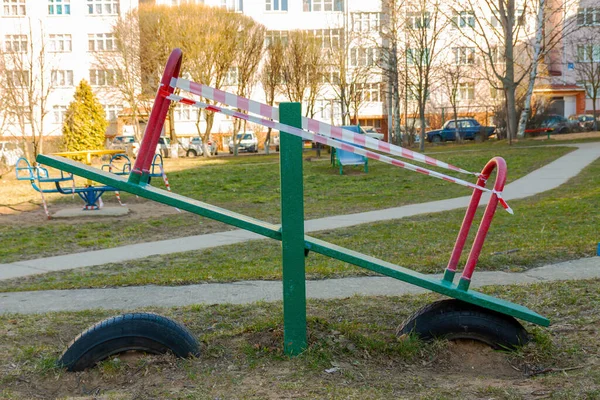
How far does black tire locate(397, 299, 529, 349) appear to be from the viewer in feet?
13.2

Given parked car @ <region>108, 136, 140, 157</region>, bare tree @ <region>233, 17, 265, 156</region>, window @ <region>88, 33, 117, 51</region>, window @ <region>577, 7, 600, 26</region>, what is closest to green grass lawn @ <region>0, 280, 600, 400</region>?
window @ <region>577, 7, 600, 26</region>

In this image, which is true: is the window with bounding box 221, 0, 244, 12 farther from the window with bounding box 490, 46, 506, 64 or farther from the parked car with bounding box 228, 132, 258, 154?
the window with bounding box 490, 46, 506, 64

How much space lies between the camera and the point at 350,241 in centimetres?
862

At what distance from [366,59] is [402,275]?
53578mm

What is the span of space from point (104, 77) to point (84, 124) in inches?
681

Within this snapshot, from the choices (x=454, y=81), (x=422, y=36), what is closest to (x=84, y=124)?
(x=422, y=36)

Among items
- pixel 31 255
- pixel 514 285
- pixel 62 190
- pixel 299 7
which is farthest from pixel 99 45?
pixel 514 285

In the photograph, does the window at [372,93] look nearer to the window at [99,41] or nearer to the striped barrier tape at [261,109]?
the window at [99,41]

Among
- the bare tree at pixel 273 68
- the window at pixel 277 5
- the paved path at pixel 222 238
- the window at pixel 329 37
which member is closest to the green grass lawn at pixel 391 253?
the paved path at pixel 222 238

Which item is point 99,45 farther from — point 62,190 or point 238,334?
point 238,334

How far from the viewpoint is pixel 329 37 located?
155ft

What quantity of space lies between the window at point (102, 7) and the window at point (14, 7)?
5318mm

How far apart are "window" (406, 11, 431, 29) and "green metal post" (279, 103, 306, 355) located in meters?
31.4

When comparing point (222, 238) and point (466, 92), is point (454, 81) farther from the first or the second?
point (222, 238)
